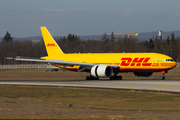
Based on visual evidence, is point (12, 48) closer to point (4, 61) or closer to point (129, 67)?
point (4, 61)

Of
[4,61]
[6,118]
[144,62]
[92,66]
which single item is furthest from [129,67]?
[4,61]

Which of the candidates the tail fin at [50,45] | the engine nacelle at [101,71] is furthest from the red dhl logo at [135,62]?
the tail fin at [50,45]

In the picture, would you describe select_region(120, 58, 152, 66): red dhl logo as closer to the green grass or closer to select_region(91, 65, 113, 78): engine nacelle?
select_region(91, 65, 113, 78): engine nacelle

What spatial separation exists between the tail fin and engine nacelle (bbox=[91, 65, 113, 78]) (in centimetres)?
1181

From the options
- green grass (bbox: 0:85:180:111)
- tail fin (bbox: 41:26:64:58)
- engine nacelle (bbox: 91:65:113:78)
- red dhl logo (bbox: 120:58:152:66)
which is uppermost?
tail fin (bbox: 41:26:64:58)

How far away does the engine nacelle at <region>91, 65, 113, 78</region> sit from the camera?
49719mm

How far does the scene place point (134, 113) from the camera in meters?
17.5

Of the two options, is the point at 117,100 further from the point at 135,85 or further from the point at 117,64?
the point at 117,64

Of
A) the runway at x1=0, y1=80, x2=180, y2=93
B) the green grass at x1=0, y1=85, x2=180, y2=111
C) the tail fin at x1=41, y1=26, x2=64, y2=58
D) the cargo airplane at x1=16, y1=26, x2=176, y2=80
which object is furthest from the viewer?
the tail fin at x1=41, y1=26, x2=64, y2=58

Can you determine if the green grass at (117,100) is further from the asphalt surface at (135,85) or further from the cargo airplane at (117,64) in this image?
the cargo airplane at (117,64)

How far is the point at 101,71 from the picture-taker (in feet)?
164

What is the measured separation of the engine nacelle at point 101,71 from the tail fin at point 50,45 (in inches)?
465

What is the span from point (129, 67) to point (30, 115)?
1377 inches

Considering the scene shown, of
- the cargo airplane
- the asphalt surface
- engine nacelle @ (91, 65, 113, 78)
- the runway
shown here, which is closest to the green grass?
the asphalt surface
